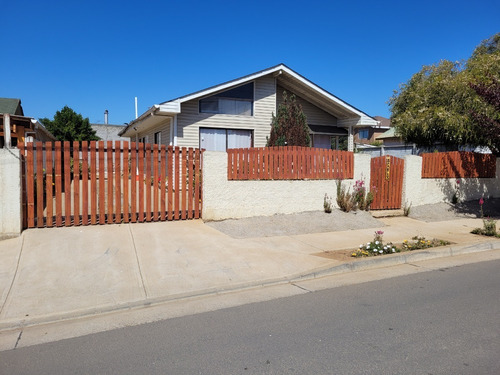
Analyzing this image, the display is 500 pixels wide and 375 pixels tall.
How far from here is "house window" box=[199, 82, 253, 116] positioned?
14.5 m

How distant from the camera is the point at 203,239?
7883 mm

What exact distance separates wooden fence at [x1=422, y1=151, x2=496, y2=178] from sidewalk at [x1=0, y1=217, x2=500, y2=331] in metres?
4.56

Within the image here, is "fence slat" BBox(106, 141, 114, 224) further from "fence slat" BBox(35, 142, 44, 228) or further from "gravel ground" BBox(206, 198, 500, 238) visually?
"gravel ground" BBox(206, 198, 500, 238)

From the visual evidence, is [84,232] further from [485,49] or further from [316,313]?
[485,49]

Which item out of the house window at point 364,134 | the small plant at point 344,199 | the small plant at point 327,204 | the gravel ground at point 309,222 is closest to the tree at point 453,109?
the gravel ground at point 309,222

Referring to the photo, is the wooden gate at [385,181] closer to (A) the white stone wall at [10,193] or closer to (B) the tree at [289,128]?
(B) the tree at [289,128]

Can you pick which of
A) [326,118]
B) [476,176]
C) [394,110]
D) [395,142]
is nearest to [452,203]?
[476,176]

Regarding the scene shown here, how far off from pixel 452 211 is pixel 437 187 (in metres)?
0.96

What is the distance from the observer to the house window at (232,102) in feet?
47.5

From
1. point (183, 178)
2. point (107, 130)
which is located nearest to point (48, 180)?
point (183, 178)

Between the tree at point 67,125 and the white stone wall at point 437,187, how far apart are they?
96.4 ft

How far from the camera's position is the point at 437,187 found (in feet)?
44.1

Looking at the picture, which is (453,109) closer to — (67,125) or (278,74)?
(278,74)

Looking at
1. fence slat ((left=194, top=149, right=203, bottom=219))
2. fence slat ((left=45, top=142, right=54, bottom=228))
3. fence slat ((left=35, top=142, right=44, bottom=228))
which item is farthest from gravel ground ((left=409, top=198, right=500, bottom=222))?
fence slat ((left=35, top=142, right=44, bottom=228))
